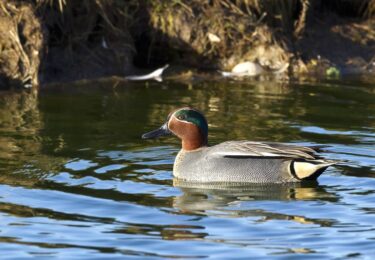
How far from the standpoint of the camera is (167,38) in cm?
1441

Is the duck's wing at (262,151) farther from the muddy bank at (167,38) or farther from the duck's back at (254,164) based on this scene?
the muddy bank at (167,38)

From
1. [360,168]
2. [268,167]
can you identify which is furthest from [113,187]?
[360,168]

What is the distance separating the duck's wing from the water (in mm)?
276

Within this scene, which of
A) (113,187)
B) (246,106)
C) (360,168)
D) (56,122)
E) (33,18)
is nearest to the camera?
(113,187)

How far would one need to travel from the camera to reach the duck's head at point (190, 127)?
382 inches

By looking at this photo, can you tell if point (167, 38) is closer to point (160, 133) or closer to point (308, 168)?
point (160, 133)

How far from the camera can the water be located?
23.8ft

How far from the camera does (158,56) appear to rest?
14602 millimetres

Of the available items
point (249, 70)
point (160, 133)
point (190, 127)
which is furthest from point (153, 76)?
point (190, 127)

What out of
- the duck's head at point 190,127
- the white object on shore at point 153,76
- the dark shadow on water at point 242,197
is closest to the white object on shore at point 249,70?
the white object on shore at point 153,76

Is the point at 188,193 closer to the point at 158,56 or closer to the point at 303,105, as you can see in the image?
the point at 303,105

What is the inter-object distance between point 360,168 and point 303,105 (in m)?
3.11

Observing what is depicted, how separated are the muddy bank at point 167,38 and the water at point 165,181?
0.55 meters

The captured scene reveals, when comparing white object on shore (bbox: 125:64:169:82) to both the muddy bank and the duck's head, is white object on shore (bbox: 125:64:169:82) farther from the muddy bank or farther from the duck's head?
the duck's head
